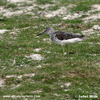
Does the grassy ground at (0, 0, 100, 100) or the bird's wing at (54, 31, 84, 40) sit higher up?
the bird's wing at (54, 31, 84, 40)

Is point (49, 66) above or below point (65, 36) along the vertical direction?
below

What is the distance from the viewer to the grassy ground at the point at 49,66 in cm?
1381

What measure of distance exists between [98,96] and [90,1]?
72.1ft

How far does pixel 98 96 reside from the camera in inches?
528

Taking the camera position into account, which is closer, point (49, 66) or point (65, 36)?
point (49, 66)

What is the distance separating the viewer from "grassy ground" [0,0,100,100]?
45.3 feet

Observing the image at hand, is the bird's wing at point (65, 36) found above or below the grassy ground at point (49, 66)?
above

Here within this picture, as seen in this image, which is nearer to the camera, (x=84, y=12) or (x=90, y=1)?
(x=84, y=12)

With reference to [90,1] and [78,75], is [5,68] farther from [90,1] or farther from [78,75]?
[90,1]

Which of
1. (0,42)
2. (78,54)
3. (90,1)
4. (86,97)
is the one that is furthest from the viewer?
(90,1)

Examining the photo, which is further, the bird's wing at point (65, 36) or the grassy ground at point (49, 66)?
the bird's wing at point (65, 36)

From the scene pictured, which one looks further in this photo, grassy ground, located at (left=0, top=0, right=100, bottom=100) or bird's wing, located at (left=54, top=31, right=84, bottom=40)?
bird's wing, located at (left=54, top=31, right=84, bottom=40)

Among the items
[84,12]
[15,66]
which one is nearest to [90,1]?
[84,12]

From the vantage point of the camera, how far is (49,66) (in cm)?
1625
